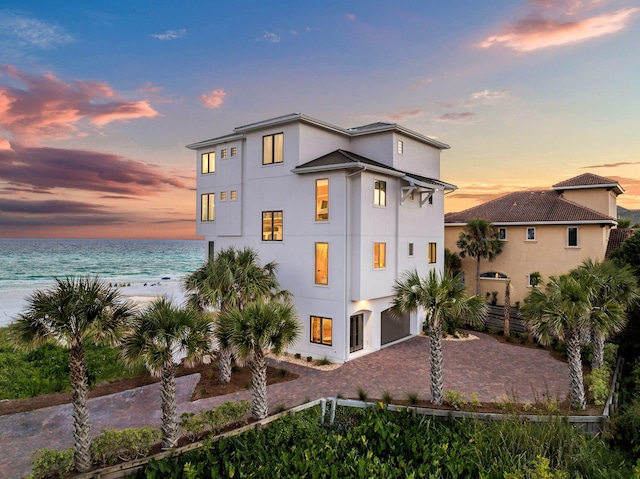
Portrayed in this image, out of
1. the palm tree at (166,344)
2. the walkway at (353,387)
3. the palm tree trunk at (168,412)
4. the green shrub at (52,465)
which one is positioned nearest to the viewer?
the green shrub at (52,465)

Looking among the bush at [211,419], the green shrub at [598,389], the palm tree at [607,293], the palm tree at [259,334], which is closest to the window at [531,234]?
the palm tree at [607,293]

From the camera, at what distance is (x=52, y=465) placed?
7227 mm

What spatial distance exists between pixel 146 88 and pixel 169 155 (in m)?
10.7

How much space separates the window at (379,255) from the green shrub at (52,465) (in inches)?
495

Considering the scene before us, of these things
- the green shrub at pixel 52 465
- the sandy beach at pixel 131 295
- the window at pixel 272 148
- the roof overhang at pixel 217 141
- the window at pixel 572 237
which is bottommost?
the sandy beach at pixel 131 295

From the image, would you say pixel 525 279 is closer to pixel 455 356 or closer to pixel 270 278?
pixel 455 356

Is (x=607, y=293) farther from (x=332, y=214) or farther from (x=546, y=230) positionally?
(x=546, y=230)

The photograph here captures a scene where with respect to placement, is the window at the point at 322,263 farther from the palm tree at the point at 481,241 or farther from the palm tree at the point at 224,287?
the palm tree at the point at 481,241

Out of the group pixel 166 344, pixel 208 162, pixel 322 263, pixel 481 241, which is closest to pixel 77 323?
pixel 166 344

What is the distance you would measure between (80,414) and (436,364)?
8885 mm

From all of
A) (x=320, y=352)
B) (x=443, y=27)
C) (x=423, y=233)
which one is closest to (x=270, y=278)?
(x=320, y=352)

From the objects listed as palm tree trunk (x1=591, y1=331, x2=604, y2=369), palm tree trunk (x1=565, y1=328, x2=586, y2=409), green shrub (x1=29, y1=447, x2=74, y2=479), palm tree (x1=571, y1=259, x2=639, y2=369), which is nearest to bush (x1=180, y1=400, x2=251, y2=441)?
green shrub (x1=29, y1=447, x2=74, y2=479)

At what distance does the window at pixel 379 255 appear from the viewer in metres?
16.9

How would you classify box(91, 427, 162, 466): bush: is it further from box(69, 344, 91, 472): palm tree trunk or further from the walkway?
the walkway
